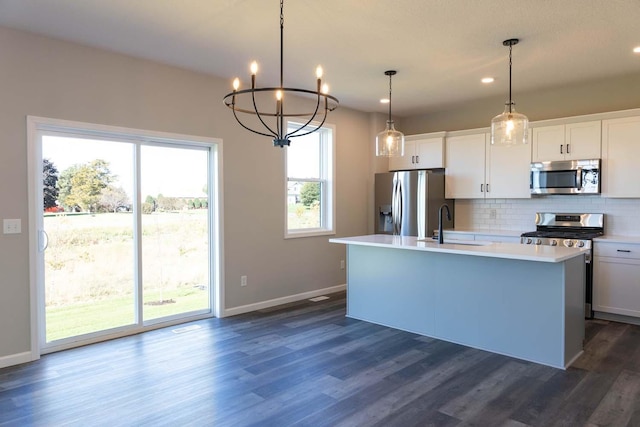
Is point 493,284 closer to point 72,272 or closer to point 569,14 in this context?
point 569,14

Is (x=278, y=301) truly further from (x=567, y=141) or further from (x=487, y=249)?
(x=567, y=141)

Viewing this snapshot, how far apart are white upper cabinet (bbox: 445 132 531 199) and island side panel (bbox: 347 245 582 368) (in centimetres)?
217

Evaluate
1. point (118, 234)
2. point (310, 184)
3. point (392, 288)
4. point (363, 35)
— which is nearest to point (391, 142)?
point (363, 35)

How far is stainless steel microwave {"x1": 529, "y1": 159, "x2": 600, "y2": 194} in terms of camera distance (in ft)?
16.3

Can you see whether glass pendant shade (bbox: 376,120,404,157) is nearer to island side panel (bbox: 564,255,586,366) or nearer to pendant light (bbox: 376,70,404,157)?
pendant light (bbox: 376,70,404,157)

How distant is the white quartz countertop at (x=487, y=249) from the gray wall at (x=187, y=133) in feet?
4.26

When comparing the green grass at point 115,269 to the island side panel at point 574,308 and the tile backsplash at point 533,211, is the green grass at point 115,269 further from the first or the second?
the tile backsplash at point 533,211

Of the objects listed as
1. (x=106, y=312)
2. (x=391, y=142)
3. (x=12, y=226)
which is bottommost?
(x=106, y=312)

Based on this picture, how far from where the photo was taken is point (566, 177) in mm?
5137

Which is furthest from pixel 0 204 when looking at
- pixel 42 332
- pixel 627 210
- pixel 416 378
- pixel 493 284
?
pixel 627 210

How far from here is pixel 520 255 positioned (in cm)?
336

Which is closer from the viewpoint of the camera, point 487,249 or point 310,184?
point 487,249

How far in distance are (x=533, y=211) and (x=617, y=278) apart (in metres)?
1.38

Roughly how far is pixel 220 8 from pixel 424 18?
1525 millimetres
